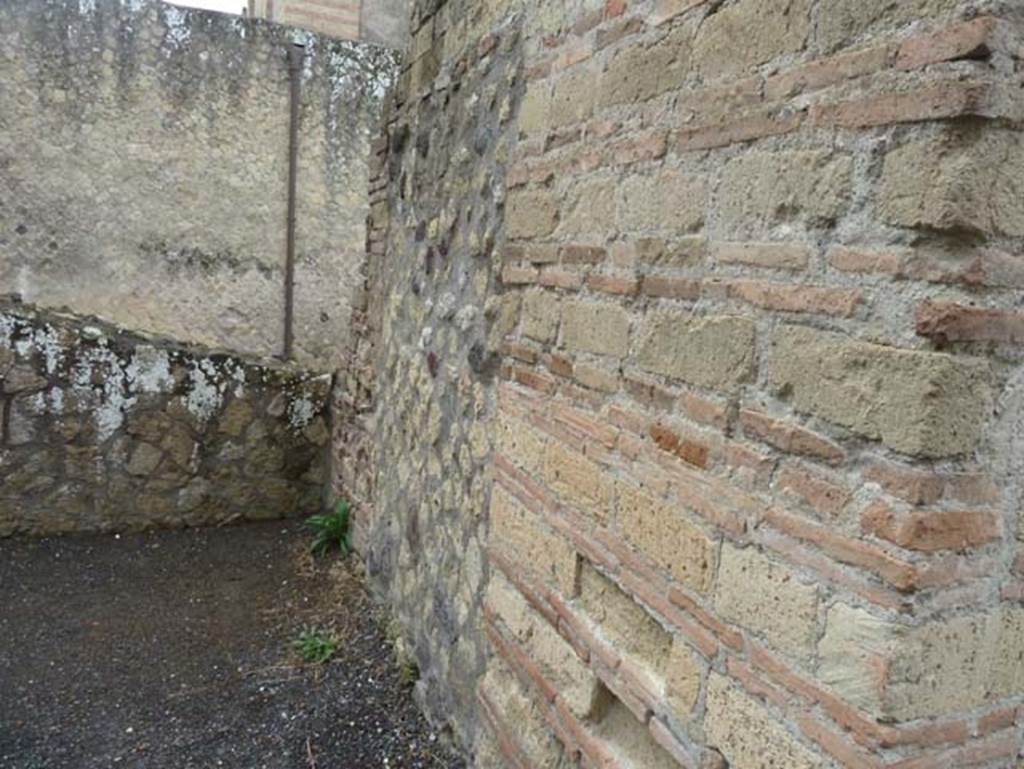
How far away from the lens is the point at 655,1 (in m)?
1.83

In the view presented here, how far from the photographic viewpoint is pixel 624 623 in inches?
77.2

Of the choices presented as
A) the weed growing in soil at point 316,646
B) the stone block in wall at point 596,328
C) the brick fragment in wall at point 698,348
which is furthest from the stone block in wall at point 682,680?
the weed growing in soil at point 316,646

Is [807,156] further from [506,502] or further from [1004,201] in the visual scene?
[506,502]

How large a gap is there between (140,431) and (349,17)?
7.72m

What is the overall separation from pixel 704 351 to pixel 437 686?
206 cm

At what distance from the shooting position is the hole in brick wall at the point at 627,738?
1861 millimetres

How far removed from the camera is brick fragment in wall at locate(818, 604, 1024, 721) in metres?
1.25

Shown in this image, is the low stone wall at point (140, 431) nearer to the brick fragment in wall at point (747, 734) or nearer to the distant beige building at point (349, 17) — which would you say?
the brick fragment in wall at point (747, 734)

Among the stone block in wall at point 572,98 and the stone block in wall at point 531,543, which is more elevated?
the stone block in wall at point 572,98

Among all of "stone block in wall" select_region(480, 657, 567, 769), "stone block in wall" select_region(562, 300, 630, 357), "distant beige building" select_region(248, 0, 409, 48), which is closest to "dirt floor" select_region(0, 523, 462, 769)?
"stone block in wall" select_region(480, 657, 567, 769)

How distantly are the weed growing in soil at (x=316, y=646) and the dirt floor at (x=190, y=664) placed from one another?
0.04 metres

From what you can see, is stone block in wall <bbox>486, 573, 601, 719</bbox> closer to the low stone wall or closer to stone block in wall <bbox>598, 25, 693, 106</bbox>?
stone block in wall <bbox>598, 25, 693, 106</bbox>

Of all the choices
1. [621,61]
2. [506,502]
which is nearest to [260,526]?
[506,502]

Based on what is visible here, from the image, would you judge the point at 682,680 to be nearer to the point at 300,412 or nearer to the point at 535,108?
the point at 535,108
